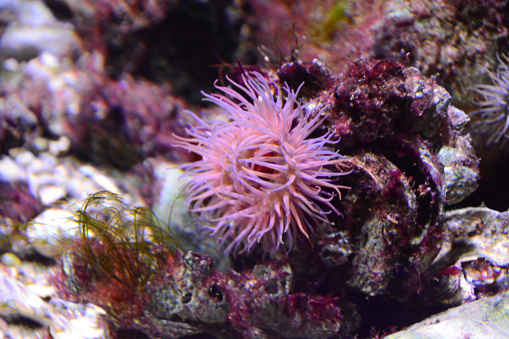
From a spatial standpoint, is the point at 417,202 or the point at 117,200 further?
the point at 117,200

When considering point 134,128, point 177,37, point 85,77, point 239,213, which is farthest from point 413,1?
point 85,77

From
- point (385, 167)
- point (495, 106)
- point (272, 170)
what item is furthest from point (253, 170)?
point (495, 106)

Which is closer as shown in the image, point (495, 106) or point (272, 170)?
point (272, 170)

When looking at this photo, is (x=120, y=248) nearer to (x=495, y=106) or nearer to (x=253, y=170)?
A: (x=253, y=170)

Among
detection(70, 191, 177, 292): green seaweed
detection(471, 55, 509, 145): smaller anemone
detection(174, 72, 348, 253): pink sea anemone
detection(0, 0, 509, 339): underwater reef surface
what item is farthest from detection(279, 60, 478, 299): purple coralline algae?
detection(70, 191, 177, 292): green seaweed

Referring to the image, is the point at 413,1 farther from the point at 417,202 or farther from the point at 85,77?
the point at 85,77

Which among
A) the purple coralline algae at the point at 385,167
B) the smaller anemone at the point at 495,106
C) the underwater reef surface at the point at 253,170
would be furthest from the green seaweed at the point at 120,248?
the smaller anemone at the point at 495,106
